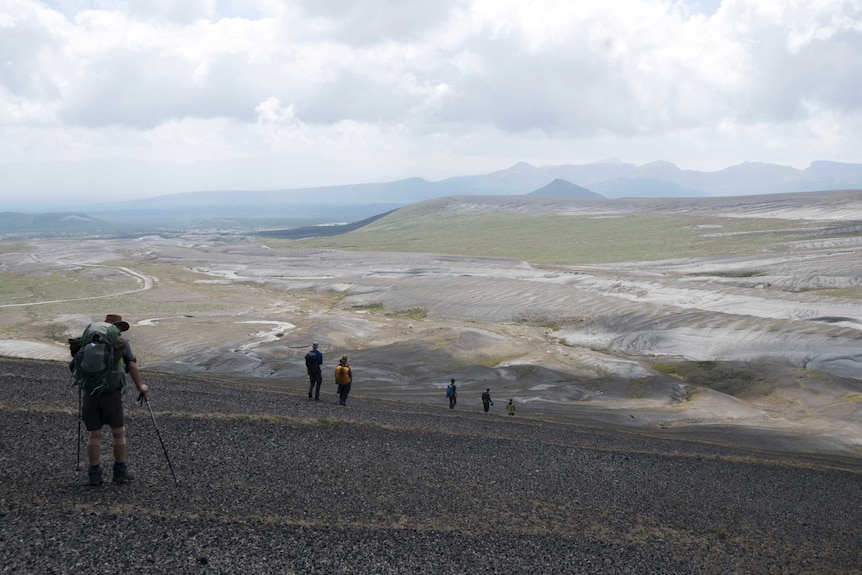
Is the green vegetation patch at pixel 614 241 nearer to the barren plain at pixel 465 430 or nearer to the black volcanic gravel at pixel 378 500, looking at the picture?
the barren plain at pixel 465 430

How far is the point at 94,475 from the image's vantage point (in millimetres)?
10672

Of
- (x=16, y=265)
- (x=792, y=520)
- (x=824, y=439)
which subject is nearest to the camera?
(x=792, y=520)

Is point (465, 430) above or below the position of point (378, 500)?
below

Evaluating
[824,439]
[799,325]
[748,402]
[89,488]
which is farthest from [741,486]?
[799,325]

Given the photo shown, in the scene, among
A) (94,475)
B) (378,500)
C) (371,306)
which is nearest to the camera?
(94,475)

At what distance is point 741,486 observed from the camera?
1902 centimetres

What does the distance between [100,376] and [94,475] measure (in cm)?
180

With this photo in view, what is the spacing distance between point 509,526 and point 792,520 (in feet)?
29.2

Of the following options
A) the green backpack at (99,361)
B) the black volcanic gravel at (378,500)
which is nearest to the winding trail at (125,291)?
the black volcanic gravel at (378,500)

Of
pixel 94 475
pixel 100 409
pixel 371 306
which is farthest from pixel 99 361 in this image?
pixel 371 306

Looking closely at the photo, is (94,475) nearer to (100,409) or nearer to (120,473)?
(120,473)

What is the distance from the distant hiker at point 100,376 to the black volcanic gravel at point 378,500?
1035 millimetres

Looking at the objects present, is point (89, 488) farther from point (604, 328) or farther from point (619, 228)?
point (619, 228)

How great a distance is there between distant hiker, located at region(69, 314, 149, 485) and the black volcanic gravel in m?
1.04
